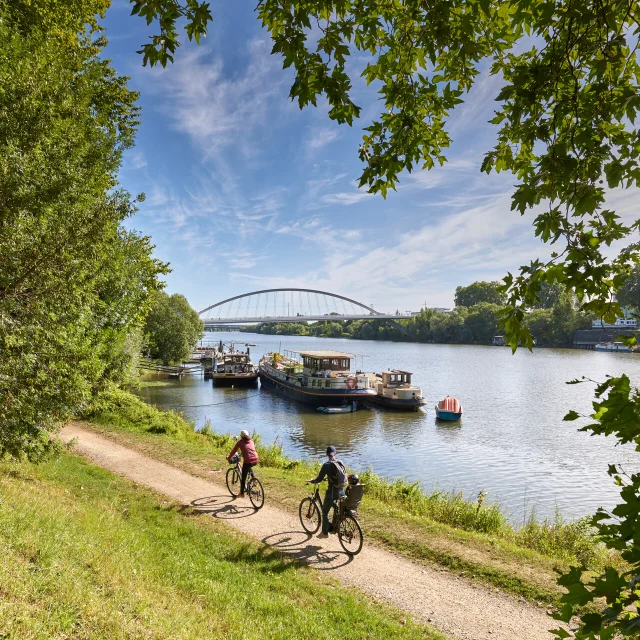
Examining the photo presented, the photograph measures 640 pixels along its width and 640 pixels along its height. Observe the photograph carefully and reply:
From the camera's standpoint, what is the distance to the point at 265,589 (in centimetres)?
669

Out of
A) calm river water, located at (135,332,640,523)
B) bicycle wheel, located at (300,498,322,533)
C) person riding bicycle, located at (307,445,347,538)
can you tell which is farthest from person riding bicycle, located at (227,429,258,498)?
calm river water, located at (135,332,640,523)

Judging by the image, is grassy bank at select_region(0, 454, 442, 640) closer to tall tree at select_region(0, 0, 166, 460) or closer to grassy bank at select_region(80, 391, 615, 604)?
tall tree at select_region(0, 0, 166, 460)

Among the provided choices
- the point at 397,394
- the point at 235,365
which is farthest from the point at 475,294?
the point at 397,394

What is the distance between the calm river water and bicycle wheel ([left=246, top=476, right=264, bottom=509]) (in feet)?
30.1

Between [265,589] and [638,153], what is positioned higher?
[638,153]

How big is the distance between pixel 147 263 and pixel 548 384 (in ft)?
143

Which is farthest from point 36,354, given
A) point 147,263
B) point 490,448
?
point 490,448

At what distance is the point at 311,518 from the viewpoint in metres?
9.45

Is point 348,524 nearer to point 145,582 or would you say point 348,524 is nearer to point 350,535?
point 350,535

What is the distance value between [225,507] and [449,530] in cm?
520

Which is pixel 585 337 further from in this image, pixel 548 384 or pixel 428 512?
pixel 428 512

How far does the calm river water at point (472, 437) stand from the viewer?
18.4 metres

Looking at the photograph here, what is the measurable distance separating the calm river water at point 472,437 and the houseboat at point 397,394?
3.50 ft

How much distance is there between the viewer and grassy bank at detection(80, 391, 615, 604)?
777 centimetres
